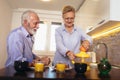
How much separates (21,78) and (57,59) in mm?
1220

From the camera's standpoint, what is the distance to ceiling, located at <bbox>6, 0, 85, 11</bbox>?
3779 millimetres

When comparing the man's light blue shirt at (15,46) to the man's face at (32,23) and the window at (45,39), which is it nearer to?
the man's face at (32,23)

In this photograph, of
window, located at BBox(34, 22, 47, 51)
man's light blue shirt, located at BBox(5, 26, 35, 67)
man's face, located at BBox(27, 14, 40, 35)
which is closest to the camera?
man's light blue shirt, located at BBox(5, 26, 35, 67)

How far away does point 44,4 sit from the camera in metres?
4.00

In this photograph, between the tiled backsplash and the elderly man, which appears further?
the tiled backsplash

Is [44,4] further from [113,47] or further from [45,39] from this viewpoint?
[113,47]

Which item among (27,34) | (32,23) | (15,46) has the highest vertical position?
(32,23)

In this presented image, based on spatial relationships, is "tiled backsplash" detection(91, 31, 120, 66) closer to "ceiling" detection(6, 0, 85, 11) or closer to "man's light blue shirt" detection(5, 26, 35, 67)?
"man's light blue shirt" detection(5, 26, 35, 67)

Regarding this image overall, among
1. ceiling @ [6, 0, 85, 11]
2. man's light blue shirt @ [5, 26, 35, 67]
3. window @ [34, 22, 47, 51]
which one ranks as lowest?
man's light blue shirt @ [5, 26, 35, 67]

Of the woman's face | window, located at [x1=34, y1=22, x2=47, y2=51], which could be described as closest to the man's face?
the woman's face

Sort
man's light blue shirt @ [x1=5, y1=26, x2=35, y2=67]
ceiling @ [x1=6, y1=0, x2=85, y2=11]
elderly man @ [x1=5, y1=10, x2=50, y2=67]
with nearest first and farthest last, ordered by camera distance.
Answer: man's light blue shirt @ [x1=5, y1=26, x2=35, y2=67]
elderly man @ [x1=5, y1=10, x2=50, y2=67]
ceiling @ [x1=6, y1=0, x2=85, y2=11]

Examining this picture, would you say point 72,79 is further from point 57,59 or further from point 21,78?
point 57,59

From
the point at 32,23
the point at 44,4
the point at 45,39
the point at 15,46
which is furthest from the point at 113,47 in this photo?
the point at 45,39

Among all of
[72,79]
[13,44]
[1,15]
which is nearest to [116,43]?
[13,44]
